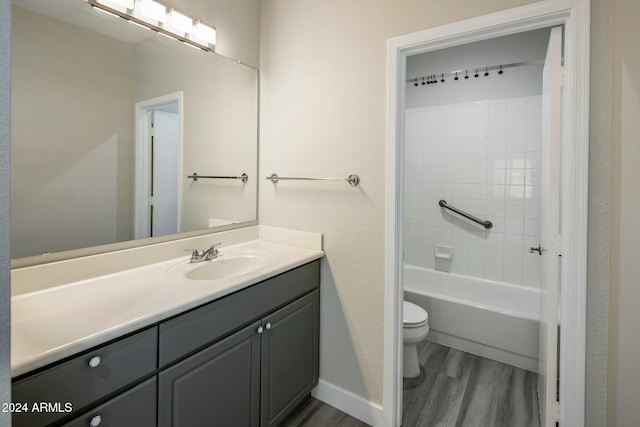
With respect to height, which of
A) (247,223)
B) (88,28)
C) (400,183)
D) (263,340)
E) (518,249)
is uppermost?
(88,28)

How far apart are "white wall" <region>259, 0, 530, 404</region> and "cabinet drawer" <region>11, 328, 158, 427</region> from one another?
1074 mm

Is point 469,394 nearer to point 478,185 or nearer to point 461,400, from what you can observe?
point 461,400

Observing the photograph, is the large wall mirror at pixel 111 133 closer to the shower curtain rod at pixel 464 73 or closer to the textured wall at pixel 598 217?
the textured wall at pixel 598 217

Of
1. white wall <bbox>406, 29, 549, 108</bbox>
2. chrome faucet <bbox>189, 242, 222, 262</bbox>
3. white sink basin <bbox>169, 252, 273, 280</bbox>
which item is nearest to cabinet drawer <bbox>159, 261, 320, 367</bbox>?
white sink basin <bbox>169, 252, 273, 280</bbox>

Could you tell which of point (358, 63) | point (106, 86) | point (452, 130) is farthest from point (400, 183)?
point (452, 130)

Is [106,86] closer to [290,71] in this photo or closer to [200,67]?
[200,67]

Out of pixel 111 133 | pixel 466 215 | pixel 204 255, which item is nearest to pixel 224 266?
pixel 204 255

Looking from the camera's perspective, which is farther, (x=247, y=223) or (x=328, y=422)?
(x=247, y=223)

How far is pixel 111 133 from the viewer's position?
4.76 ft

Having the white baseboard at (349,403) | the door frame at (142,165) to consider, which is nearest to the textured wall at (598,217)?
the white baseboard at (349,403)

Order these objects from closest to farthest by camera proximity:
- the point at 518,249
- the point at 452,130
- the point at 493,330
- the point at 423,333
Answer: the point at 423,333 → the point at 493,330 → the point at 518,249 → the point at 452,130

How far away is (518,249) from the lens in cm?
276

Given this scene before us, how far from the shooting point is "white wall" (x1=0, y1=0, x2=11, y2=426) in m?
0.48

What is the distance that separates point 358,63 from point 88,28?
49.4 inches
